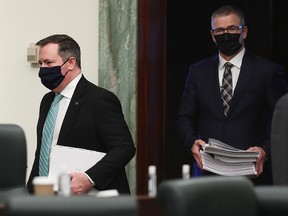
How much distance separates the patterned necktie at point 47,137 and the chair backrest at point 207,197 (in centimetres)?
188

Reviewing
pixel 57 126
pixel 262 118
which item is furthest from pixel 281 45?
pixel 57 126

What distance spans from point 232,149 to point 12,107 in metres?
1.91

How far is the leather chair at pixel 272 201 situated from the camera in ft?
11.9

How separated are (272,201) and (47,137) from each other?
1906 millimetres

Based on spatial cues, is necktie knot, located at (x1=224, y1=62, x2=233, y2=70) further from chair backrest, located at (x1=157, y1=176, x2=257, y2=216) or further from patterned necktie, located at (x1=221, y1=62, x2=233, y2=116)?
chair backrest, located at (x1=157, y1=176, x2=257, y2=216)

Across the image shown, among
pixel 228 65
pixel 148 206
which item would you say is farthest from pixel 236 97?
pixel 148 206

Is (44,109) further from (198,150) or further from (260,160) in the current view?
(260,160)

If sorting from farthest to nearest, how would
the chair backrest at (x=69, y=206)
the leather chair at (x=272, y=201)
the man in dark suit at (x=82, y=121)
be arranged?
1. the man in dark suit at (x=82, y=121)
2. the leather chair at (x=272, y=201)
3. the chair backrest at (x=69, y=206)

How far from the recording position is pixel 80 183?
196 inches

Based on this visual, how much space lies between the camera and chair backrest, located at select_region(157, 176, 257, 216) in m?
3.20

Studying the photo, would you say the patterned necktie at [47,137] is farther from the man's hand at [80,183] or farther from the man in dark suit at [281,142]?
the man in dark suit at [281,142]

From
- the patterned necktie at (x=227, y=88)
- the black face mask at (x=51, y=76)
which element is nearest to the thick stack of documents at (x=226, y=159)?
the patterned necktie at (x=227, y=88)

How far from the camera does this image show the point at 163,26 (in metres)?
6.22

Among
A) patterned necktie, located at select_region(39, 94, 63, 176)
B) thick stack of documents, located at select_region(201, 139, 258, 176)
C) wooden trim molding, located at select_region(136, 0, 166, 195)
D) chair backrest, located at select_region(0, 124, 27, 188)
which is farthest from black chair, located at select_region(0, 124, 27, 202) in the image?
wooden trim molding, located at select_region(136, 0, 166, 195)
